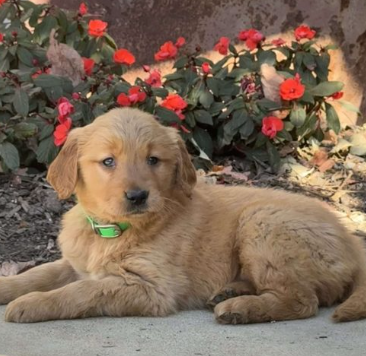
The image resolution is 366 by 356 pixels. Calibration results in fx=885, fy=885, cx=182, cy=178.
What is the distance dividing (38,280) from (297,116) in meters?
2.94

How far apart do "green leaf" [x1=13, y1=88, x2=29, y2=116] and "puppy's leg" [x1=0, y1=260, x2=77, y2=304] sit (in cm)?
176

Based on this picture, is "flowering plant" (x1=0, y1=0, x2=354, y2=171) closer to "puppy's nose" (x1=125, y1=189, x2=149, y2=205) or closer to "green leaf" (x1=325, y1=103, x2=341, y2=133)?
"green leaf" (x1=325, y1=103, x2=341, y2=133)

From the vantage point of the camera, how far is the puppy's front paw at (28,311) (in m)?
4.35

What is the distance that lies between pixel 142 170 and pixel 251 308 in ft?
2.94

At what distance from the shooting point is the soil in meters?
5.75

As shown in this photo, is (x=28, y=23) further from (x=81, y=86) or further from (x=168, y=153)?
(x=168, y=153)

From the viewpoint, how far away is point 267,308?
4.45 meters

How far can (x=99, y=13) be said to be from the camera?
7.88 m

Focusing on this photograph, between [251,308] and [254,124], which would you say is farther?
[254,124]

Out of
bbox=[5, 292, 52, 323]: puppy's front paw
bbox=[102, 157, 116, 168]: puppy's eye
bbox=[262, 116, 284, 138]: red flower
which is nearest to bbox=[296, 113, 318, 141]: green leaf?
bbox=[262, 116, 284, 138]: red flower

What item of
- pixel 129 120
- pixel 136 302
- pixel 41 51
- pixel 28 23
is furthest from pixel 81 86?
pixel 136 302

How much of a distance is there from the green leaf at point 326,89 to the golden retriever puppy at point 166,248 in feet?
A: 7.56

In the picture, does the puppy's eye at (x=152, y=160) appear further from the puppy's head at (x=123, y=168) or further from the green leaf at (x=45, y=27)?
the green leaf at (x=45, y=27)

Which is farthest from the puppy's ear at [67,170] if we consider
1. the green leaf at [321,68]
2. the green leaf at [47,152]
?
the green leaf at [321,68]
